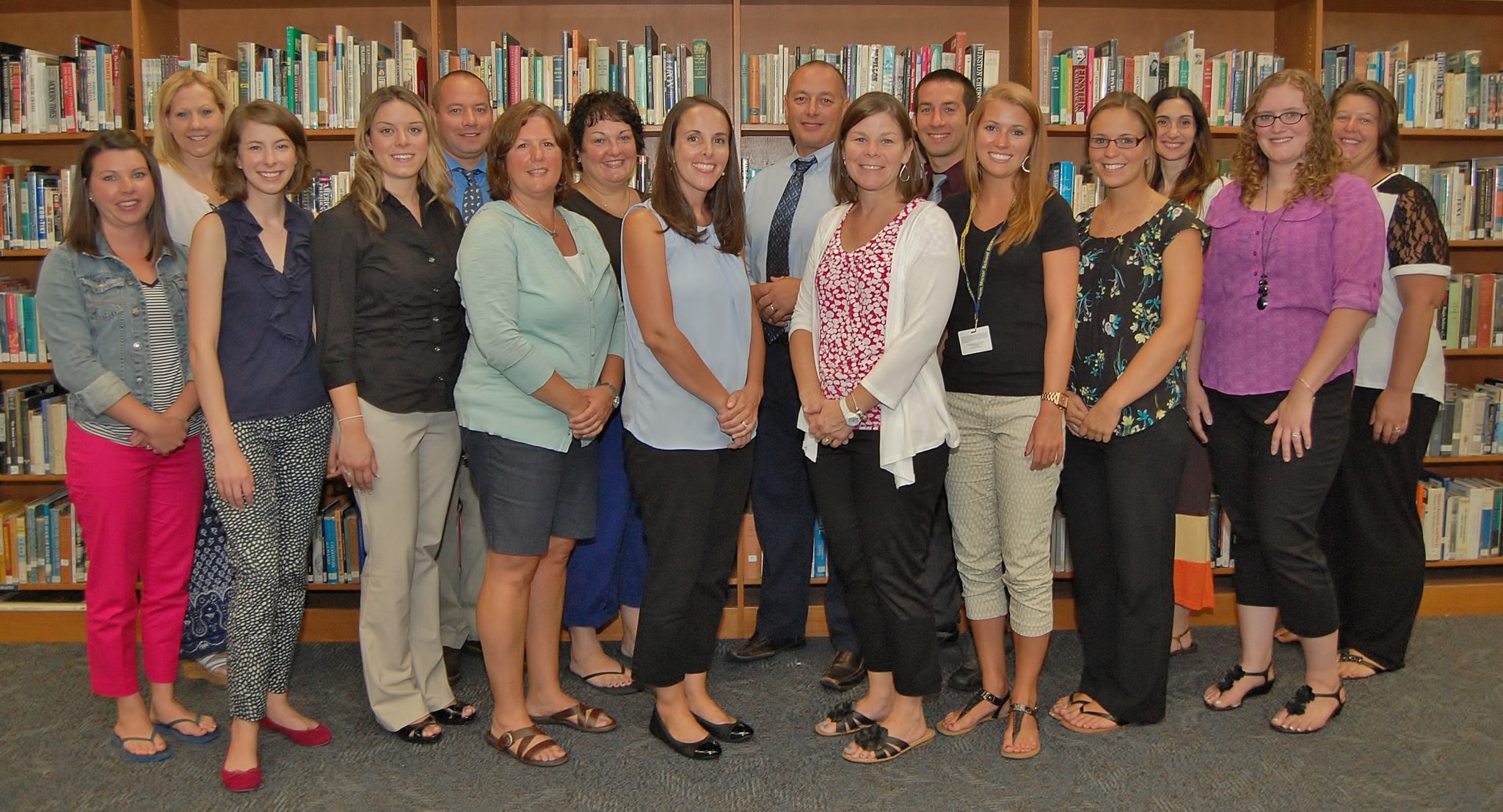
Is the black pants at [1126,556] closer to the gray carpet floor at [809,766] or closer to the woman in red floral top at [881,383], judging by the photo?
the gray carpet floor at [809,766]

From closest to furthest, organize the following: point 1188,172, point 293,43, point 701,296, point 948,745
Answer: point 701,296
point 948,745
point 1188,172
point 293,43

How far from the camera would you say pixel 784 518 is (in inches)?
138

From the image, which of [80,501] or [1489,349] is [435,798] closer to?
[80,501]

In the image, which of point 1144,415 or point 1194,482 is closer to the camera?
A: point 1144,415

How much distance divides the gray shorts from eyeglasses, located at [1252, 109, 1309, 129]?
6.39ft

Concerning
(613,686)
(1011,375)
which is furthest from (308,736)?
(1011,375)

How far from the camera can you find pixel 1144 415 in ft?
9.09

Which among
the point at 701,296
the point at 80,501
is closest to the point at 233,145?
the point at 80,501

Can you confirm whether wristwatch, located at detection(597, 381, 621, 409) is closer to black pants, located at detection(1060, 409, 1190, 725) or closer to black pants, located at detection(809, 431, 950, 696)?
black pants, located at detection(809, 431, 950, 696)

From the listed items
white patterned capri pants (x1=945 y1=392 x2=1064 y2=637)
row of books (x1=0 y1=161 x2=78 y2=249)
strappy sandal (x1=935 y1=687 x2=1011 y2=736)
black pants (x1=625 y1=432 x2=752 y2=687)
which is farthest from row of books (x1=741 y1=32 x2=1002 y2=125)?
row of books (x1=0 y1=161 x2=78 y2=249)

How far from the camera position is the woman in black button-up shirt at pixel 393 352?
2684 millimetres

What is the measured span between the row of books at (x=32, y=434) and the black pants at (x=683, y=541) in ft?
7.78

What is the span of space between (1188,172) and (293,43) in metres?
3.02

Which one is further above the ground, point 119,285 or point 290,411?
point 119,285
